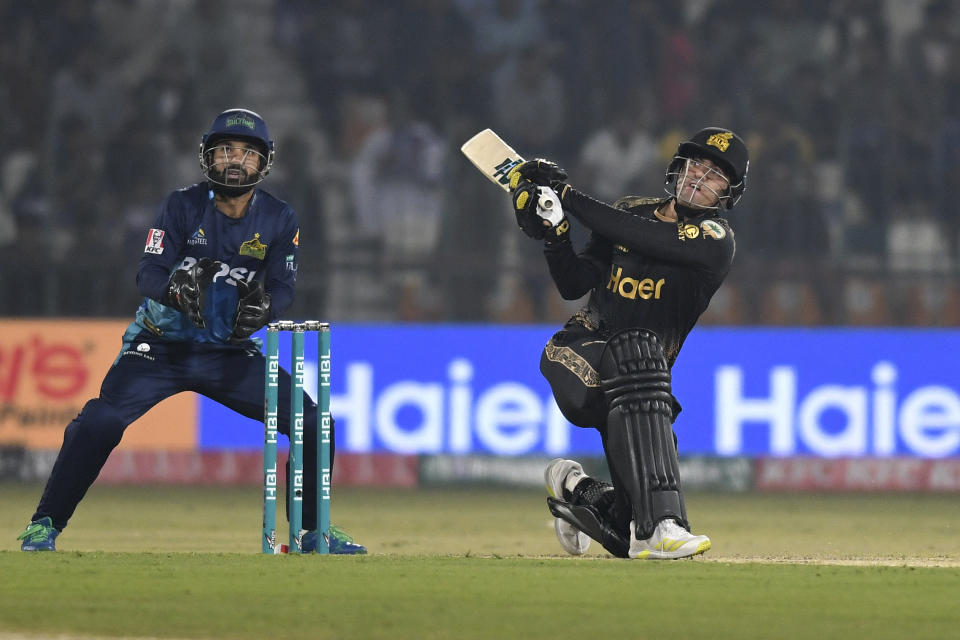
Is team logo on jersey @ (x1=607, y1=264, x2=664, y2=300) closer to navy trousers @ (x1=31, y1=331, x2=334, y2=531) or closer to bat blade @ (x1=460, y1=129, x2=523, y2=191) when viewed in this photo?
bat blade @ (x1=460, y1=129, x2=523, y2=191)

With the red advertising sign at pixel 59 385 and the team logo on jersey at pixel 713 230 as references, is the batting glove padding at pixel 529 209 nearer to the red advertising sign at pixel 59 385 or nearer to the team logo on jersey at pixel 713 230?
the team logo on jersey at pixel 713 230

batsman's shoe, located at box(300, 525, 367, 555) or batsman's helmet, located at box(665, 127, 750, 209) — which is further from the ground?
batsman's helmet, located at box(665, 127, 750, 209)

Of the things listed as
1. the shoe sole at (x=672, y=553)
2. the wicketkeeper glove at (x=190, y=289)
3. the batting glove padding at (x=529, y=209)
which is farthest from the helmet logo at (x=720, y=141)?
the wicketkeeper glove at (x=190, y=289)

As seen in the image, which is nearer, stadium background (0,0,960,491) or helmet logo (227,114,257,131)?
helmet logo (227,114,257,131)

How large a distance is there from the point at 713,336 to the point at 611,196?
2379 mm

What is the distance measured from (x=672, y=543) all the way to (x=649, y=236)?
46.6 inches

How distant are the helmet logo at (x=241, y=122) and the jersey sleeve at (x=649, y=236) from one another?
134 centimetres

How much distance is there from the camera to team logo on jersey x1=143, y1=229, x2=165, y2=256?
21.1 feet

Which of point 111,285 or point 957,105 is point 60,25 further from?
point 957,105

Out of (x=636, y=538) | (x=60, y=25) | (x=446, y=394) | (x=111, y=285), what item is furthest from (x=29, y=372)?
(x=636, y=538)

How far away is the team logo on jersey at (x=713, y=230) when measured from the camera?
247 inches

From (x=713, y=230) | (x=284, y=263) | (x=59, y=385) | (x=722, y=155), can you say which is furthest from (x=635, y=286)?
(x=59, y=385)

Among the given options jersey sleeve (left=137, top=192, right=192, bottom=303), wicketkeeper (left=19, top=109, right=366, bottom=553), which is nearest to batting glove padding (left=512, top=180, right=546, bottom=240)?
wicketkeeper (left=19, top=109, right=366, bottom=553)

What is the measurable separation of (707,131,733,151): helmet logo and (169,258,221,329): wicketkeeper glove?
2062 millimetres
